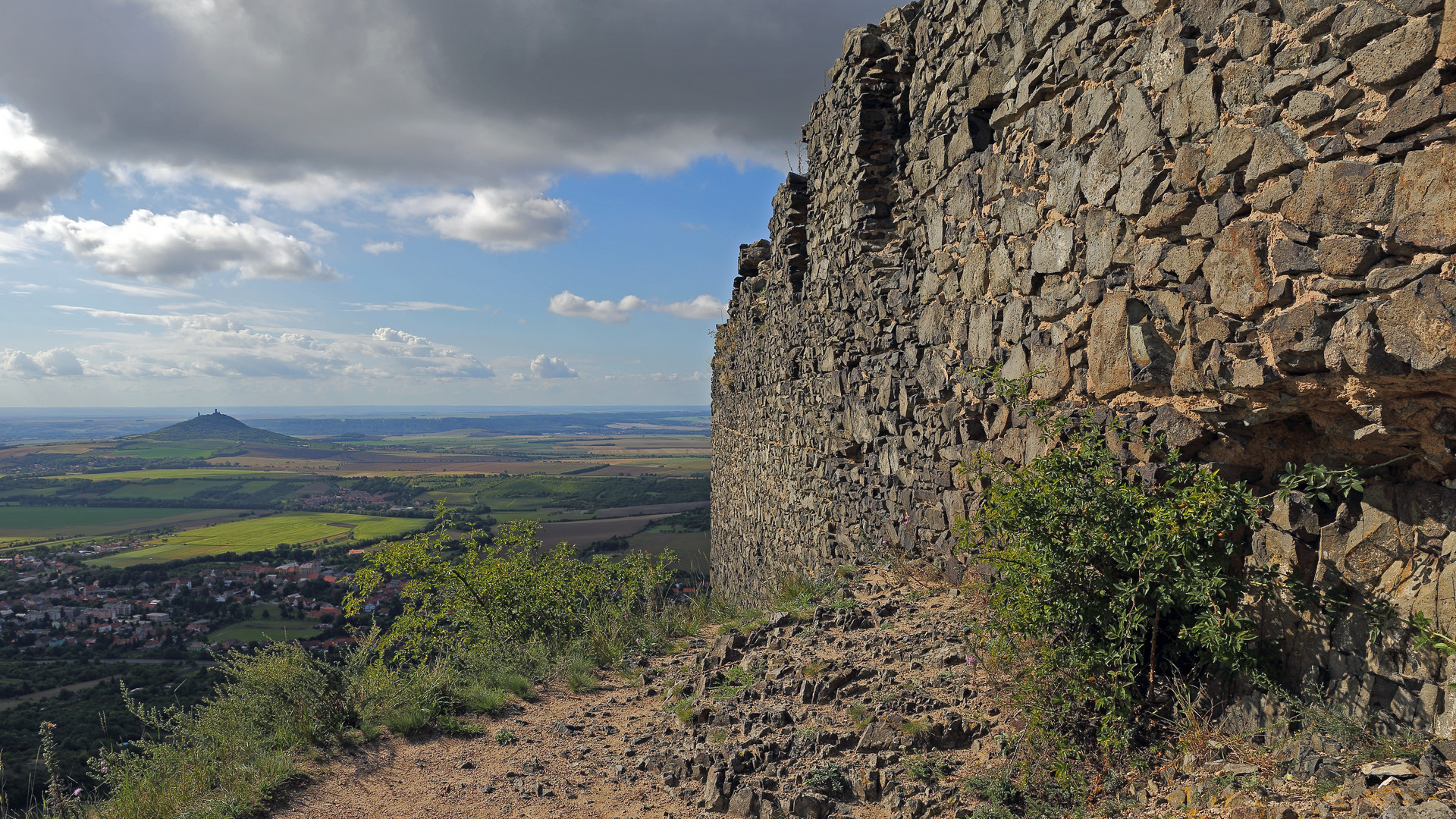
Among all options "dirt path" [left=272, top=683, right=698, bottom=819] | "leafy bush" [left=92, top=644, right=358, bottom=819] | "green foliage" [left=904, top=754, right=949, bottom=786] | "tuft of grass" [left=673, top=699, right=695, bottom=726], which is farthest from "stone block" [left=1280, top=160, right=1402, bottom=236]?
"leafy bush" [left=92, top=644, right=358, bottom=819]

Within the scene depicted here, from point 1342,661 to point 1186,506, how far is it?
758mm

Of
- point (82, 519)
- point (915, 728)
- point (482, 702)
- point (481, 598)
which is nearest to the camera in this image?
point (915, 728)

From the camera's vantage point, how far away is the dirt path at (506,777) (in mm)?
3805

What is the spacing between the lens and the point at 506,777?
420 cm

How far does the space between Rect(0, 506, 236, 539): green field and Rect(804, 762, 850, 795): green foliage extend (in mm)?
68540

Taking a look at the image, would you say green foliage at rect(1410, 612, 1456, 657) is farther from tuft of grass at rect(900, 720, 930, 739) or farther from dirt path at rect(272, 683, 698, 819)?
dirt path at rect(272, 683, 698, 819)

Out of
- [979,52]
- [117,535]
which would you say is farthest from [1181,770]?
[117,535]

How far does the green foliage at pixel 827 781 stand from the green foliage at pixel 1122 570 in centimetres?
115

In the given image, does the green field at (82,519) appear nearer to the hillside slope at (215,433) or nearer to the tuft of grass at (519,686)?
the tuft of grass at (519,686)

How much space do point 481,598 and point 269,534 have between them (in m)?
51.2

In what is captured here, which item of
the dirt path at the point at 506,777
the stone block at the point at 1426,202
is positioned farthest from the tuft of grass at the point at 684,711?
the stone block at the point at 1426,202

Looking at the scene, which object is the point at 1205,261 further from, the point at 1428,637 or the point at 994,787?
the point at 994,787

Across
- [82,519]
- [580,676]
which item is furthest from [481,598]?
[82,519]

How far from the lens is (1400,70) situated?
7.72 feet
